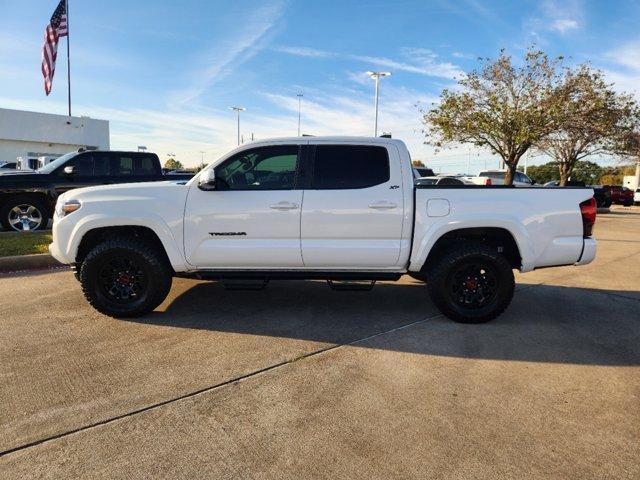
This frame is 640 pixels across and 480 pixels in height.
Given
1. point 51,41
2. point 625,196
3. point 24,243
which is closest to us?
point 24,243

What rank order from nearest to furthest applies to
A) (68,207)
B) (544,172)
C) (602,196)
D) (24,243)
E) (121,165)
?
(68,207) < (24,243) < (121,165) < (602,196) < (544,172)

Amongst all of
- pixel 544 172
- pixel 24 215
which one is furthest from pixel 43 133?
pixel 544 172

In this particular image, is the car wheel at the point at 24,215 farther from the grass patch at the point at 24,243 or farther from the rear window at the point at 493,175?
the rear window at the point at 493,175

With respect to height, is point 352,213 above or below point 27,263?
above

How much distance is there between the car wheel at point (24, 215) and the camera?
376 inches

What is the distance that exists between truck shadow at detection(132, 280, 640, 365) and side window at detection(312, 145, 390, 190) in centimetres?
142

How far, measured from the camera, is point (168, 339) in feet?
13.5

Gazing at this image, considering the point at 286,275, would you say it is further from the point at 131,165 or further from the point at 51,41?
the point at 51,41

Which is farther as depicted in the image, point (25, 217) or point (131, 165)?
point (131, 165)

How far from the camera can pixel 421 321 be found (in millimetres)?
4727

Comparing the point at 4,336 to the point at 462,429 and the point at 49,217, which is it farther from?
the point at 49,217

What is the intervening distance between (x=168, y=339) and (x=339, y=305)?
1986 millimetres

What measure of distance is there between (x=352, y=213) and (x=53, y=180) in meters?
8.00

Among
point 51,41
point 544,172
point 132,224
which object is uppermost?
point 51,41
